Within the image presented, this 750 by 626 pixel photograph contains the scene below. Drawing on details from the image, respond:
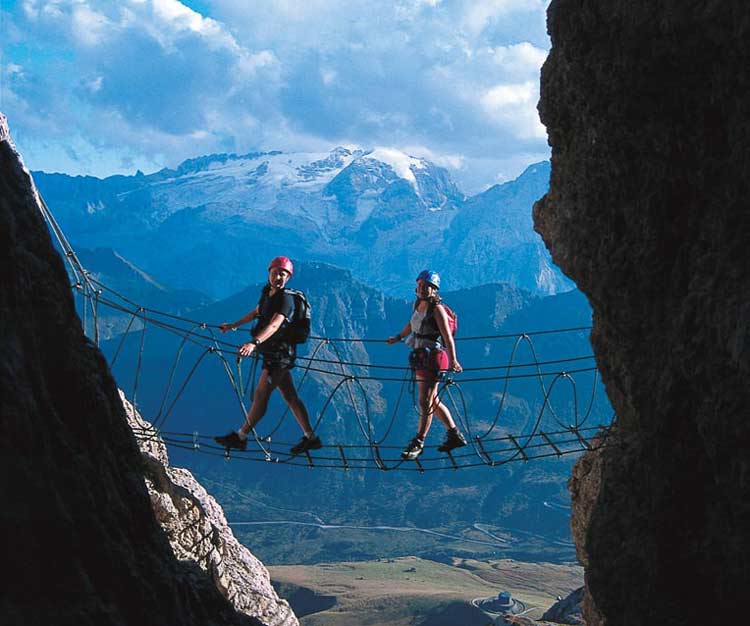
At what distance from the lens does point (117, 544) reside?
774 centimetres

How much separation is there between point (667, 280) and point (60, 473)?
659cm

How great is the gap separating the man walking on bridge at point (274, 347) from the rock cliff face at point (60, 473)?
9.12 ft

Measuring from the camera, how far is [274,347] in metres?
12.3

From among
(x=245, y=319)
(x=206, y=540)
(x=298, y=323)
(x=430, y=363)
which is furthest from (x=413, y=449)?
(x=206, y=540)

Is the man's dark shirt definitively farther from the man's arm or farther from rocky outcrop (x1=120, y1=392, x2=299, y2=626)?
rocky outcrop (x1=120, y1=392, x2=299, y2=626)

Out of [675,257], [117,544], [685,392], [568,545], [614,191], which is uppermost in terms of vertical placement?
[614,191]

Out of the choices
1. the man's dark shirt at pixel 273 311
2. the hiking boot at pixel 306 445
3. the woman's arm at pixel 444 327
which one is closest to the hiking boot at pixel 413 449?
the hiking boot at pixel 306 445

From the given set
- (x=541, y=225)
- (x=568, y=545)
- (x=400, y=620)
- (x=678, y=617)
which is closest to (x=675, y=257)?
(x=678, y=617)

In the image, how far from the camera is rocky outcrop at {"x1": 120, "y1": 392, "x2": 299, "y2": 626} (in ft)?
60.2

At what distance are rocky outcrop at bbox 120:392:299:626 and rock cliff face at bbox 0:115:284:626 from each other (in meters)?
8.61

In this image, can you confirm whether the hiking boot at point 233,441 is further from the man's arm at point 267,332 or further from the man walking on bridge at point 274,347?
the man's arm at point 267,332

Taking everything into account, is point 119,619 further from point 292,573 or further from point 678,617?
point 292,573

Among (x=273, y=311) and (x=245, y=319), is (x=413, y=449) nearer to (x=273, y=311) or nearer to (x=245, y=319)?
(x=273, y=311)

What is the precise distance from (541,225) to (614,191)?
13.5ft
